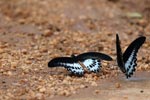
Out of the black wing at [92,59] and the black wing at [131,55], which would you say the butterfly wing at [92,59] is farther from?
the black wing at [131,55]

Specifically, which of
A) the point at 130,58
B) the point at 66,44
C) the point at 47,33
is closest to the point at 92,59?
the point at 130,58

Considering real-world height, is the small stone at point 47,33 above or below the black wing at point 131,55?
above

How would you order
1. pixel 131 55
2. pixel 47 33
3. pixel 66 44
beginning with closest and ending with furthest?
pixel 131 55 < pixel 66 44 < pixel 47 33

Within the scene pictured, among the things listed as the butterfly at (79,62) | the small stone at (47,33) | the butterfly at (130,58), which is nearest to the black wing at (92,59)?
the butterfly at (79,62)

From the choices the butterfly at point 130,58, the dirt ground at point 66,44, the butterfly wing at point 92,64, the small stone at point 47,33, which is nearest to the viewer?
the dirt ground at point 66,44

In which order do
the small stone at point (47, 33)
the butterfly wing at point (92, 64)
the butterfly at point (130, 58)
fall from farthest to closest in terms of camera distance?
the small stone at point (47, 33) < the butterfly wing at point (92, 64) < the butterfly at point (130, 58)

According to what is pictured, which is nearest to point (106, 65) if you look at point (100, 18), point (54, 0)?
point (100, 18)

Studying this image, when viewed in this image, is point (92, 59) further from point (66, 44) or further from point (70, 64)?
point (66, 44)
